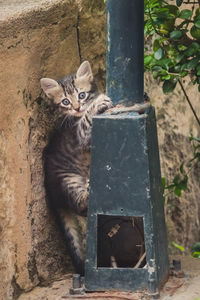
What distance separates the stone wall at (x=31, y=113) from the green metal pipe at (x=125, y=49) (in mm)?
408

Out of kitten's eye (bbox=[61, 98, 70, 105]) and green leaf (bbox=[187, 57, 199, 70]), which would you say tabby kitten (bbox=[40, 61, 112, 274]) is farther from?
green leaf (bbox=[187, 57, 199, 70])

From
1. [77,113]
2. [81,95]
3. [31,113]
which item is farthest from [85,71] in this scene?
[31,113]

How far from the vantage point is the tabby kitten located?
4.09 meters

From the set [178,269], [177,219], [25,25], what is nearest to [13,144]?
[25,25]

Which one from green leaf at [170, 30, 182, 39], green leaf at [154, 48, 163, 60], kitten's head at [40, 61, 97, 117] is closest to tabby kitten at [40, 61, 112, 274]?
kitten's head at [40, 61, 97, 117]

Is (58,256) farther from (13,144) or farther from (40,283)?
(13,144)

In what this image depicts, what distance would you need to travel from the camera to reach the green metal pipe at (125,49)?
3.89 m

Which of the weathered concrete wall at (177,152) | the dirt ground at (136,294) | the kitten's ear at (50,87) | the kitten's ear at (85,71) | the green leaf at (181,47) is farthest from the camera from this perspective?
the weathered concrete wall at (177,152)

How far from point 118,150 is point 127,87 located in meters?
0.41

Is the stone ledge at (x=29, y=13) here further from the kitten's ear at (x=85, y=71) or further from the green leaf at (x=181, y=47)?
the green leaf at (x=181, y=47)

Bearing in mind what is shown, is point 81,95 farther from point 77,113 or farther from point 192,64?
point 192,64

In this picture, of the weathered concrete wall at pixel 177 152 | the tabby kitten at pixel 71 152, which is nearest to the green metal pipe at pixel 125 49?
the tabby kitten at pixel 71 152

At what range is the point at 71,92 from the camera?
4121 millimetres

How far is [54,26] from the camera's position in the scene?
4.13 meters
